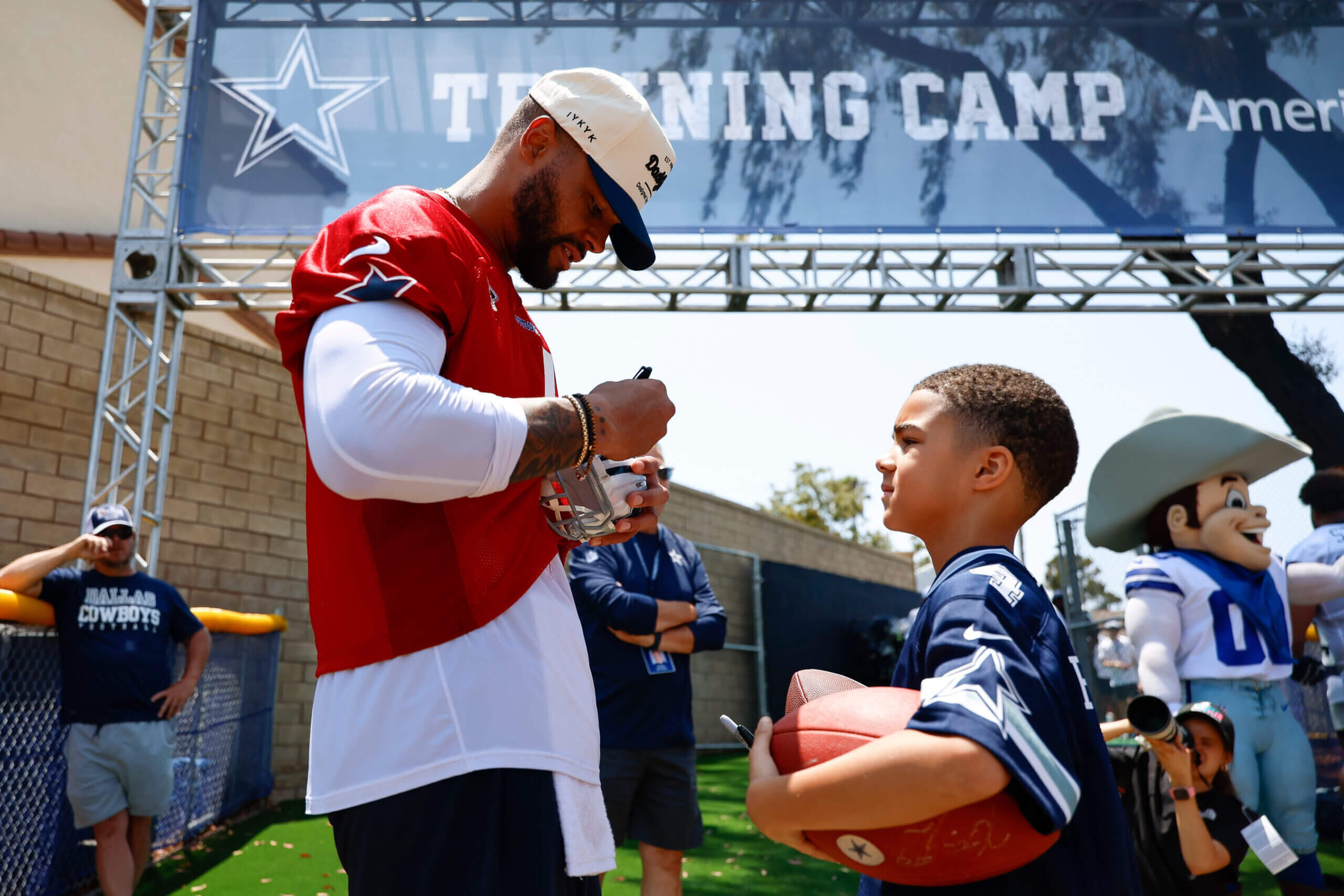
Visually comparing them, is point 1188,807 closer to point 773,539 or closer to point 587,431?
point 587,431

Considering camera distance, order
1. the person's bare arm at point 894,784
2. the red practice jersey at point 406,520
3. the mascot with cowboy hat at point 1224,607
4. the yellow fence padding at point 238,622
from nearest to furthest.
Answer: the person's bare arm at point 894,784, the red practice jersey at point 406,520, the mascot with cowboy hat at point 1224,607, the yellow fence padding at point 238,622

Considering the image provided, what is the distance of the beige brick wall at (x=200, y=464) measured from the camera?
23.5 ft

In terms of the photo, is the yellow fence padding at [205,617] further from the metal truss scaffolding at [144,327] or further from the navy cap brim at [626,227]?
the navy cap brim at [626,227]

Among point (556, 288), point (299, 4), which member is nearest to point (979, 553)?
point (556, 288)

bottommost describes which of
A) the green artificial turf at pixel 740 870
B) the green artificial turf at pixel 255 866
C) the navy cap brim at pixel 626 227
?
the green artificial turf at pixel 740 870

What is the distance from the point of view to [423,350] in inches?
50.7

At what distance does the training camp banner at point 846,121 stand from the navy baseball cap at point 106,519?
2799mm

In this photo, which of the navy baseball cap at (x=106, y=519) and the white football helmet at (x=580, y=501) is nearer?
the white football helmet at (x=580, y=501)

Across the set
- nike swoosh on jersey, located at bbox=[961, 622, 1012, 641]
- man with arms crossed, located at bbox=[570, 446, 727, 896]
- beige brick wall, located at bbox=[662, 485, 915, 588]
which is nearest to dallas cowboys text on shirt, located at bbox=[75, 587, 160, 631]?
man with arms crossed, located at bbox=[570, 446, 727, 896]

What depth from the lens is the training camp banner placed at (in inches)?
297

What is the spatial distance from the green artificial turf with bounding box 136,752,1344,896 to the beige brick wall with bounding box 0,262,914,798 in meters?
1.93

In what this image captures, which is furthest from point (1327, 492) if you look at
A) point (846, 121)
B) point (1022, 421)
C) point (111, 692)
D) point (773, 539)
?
point (773, 539)

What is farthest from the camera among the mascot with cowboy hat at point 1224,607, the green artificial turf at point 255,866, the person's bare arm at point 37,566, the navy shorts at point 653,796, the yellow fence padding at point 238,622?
the yellow fence padding at point 238,622

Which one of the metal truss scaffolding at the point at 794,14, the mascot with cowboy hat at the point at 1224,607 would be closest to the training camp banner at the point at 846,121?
the metal truss scaffolding at the point at 794,14
